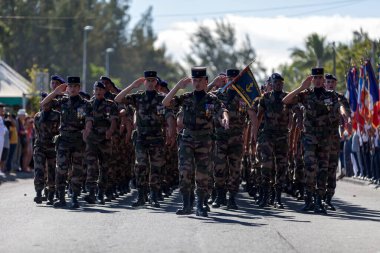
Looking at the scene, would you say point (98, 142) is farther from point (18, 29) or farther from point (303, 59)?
point (18, 29)

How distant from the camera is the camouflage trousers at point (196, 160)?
15617 mm

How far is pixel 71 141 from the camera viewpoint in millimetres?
17375

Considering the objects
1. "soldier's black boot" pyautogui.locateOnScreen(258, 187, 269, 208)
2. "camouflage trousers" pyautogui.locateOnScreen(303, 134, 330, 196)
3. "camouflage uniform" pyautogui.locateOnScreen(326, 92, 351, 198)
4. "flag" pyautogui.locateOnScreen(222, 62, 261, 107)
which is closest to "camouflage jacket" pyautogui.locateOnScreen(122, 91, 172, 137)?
"flag" pyautogui.locateOnScreen(222, 62, 261, 107)

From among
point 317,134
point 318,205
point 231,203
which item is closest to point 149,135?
point 231,203

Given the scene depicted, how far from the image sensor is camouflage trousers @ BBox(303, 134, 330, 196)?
16703 millimetres

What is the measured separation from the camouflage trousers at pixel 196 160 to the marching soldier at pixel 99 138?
2426mm

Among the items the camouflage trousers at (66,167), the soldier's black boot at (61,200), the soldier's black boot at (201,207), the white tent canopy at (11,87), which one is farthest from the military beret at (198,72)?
the white tent canopy at (11,87)

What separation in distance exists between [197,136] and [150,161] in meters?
1.64

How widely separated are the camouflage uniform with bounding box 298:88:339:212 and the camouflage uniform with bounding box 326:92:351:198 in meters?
0.07

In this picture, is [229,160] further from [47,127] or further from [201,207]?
[47,127]

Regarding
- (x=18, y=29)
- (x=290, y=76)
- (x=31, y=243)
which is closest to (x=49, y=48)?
(x=18, y=29)

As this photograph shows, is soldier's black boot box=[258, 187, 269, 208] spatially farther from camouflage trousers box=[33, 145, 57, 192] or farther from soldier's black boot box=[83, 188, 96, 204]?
camouflage trousers box=[33, 145, 57, 192]

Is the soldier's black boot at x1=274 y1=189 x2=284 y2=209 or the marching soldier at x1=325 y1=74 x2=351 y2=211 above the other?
the marching soldier at x1=325 y1=74 x2=351 y2=211

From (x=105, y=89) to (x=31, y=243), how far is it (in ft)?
21.8
